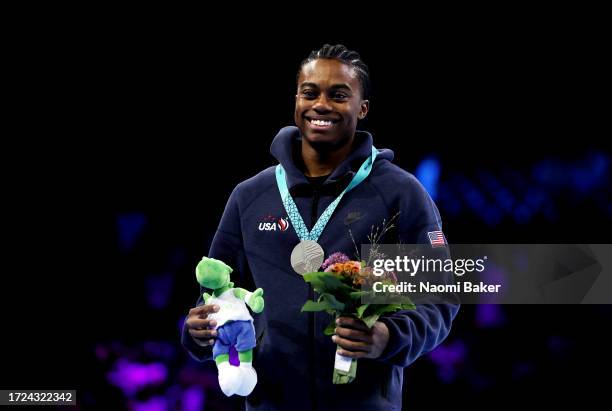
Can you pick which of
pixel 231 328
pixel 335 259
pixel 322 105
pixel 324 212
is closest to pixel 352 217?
pixel 324 212

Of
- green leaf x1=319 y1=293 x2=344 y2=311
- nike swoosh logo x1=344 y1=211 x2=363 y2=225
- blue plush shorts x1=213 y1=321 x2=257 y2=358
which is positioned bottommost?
blue plush shorts x1=213 y1=321 x2=257 y2=358

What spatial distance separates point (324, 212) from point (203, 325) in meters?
0.51

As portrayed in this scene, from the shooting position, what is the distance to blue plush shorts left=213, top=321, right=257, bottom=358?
8.32ft

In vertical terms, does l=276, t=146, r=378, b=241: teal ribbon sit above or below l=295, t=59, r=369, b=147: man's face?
below

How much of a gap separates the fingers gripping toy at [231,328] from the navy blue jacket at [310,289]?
0.40ft

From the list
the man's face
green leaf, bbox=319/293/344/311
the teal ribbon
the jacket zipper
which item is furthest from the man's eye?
green leaf, bbox=319/293/344/311

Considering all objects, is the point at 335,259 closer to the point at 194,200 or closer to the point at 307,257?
the point at 307,257

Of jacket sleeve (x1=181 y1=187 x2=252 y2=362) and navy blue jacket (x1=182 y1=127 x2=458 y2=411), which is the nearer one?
navy blue jacket (x1=182 y1=127 x2=458 y2=411)

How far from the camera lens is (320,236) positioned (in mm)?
2668

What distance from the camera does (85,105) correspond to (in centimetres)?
433

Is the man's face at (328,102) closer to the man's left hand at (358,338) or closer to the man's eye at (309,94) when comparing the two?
the man's eye at (309,94)

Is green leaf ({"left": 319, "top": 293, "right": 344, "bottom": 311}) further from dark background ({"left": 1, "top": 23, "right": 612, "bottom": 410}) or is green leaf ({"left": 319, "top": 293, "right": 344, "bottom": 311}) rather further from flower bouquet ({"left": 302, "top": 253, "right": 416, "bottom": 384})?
dark background ({"left": 1, "top": 23, "right": 612, "bottom": 410})

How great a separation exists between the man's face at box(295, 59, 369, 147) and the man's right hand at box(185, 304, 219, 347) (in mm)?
640

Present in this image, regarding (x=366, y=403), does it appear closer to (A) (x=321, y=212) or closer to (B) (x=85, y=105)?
(A) (x=321, y=212)
